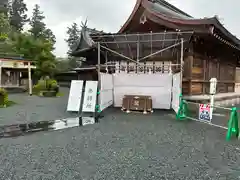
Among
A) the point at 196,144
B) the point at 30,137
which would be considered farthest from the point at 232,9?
the point at 30,137

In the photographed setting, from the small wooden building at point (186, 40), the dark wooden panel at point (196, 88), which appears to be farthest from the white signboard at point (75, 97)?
the dark wooden panel at point (196, 88)

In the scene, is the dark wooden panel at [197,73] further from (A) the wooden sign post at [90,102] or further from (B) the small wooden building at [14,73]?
(B) the small wooden building at [14,73]

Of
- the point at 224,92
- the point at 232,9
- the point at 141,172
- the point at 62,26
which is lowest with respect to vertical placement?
the point at 141,172

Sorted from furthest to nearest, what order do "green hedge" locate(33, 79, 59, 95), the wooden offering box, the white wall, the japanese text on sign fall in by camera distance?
"green hedge" locate(33, 79, 59, 95), the white wall, the wooden offering box, the japanese text on sign

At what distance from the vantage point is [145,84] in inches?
289

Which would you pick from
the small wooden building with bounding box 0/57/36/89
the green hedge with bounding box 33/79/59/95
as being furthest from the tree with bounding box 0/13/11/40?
the green hedge with bounding box 33/79/59/95

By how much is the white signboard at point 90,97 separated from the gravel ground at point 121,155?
1702mm

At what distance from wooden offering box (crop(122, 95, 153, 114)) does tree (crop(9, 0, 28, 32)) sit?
1531 inches

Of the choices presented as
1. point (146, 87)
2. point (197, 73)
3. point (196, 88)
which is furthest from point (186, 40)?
point (196, 88)

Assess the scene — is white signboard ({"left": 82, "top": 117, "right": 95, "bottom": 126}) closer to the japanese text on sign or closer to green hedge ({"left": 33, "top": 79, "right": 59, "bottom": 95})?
the japanese text on sign

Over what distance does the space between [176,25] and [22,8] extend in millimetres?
42191

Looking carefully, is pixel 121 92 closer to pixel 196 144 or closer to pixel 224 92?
pixel 196 144

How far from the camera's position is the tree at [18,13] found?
122 feet

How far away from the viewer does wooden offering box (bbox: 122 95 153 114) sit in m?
6.83
